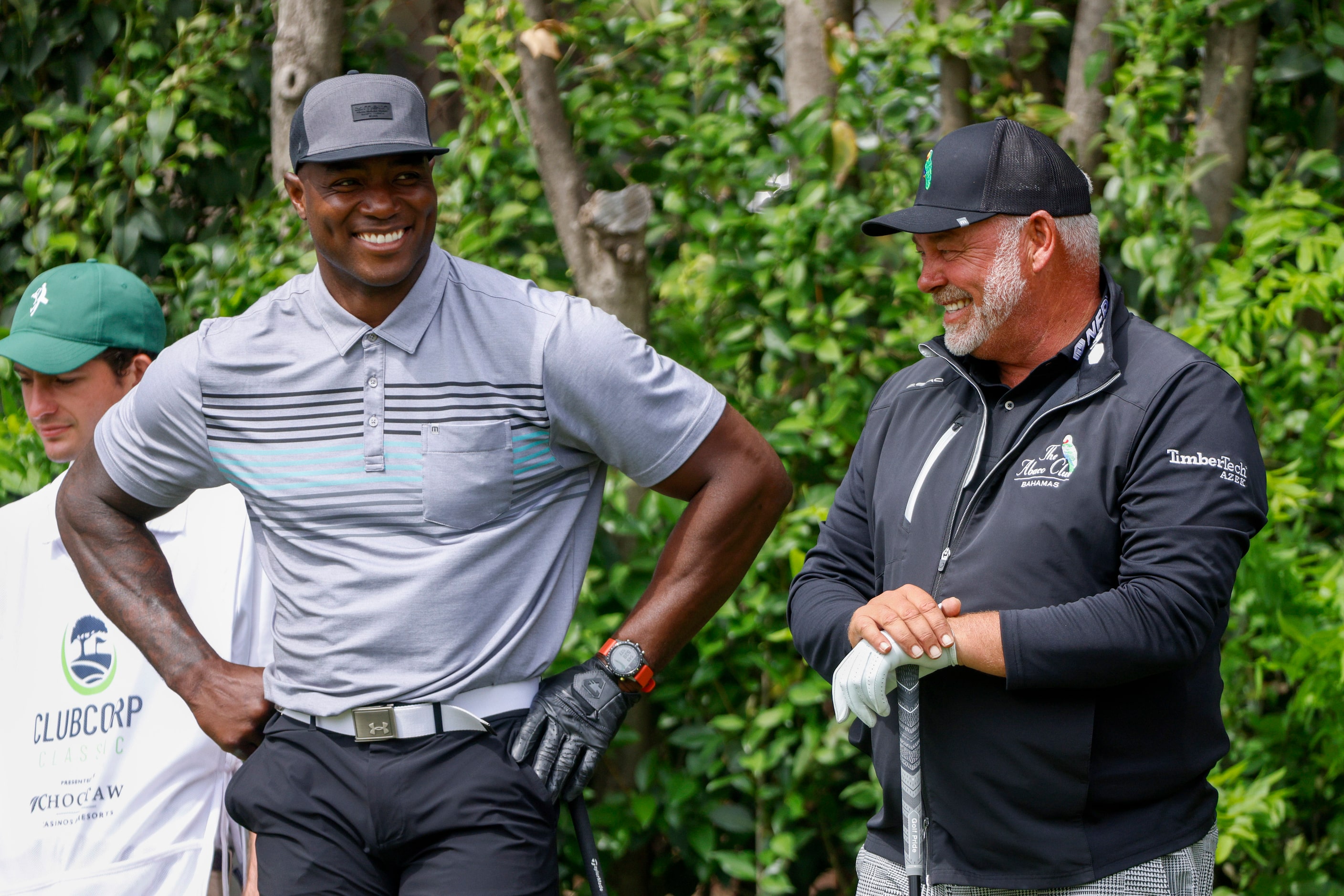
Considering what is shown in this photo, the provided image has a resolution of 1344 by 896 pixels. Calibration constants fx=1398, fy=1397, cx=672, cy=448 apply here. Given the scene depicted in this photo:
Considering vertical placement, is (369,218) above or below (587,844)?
above

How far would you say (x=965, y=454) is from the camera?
7.11 feet

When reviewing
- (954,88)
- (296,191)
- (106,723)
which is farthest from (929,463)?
(954,88)

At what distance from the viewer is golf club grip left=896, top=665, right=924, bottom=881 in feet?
6.79

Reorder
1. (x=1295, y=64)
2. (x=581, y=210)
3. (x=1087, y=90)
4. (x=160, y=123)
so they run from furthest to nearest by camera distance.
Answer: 1. (x=160, y=123)
2. (x=1087, y=90)
3. (x=1295, y=64)
4. (x=581, y=210)

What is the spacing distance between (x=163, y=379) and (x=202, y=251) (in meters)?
1.77

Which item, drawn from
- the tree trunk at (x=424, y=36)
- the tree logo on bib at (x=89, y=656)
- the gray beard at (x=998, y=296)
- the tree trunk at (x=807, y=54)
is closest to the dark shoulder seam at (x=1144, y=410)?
the gray beard at (x=998, y=296)

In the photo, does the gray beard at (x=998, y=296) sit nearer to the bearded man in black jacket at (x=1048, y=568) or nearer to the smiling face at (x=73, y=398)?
the bearded man in black jacket at (x=1048, y=568)

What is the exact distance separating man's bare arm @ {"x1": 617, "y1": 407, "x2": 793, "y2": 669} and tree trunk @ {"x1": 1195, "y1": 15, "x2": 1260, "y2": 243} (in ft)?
5.70

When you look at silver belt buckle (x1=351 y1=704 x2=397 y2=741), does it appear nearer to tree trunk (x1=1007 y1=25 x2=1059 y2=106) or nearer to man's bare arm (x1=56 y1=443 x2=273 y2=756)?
man's bare arm (x1=56 y1=443 x2=273 y2=756)

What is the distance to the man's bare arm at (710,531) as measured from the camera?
236 cm

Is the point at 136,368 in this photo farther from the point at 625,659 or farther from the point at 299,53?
the point at 625,659

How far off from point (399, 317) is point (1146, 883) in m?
1.43

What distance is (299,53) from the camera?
3.83 m

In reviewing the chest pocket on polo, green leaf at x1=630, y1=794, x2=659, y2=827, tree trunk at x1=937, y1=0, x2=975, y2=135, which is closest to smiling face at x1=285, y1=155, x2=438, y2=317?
the chest pocket on polo
